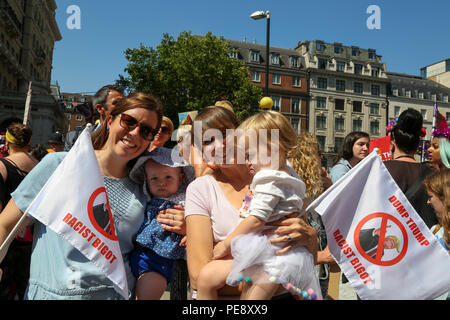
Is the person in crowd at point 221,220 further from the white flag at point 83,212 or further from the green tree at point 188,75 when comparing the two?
the green tree at point 188,75

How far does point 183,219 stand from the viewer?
2160mm

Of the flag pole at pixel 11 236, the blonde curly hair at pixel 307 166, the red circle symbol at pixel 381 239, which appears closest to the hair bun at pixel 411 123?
the blonde curly hair at pixel 307 166

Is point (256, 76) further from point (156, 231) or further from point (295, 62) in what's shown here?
point (156, 231)

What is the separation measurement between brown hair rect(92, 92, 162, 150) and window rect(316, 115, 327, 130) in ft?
161

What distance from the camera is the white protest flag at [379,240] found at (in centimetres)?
232

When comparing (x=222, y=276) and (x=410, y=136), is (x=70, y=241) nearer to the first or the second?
(x=222, y=276)

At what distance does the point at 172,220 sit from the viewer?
2.12 meters

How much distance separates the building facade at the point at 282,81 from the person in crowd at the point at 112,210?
47059 millimetres

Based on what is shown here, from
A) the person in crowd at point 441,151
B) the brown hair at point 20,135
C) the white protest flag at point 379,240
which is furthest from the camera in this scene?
the brown hair at point 20,135

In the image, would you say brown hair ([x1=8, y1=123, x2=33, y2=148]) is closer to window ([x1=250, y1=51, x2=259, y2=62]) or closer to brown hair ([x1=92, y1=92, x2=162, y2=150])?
brown hair ([x1=92, y1=92, x2=162, y2=150])

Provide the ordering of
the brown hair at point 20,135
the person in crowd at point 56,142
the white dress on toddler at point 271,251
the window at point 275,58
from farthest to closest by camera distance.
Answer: the window at point 275,58 < the person in crowd at point 56,142 < the brown hair at point 20,135 < the white dress on toddler at point 271,251

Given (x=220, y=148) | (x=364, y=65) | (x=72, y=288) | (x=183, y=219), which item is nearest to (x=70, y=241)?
(x=72, y=288)

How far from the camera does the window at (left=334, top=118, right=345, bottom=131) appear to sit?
49969 millimetres
